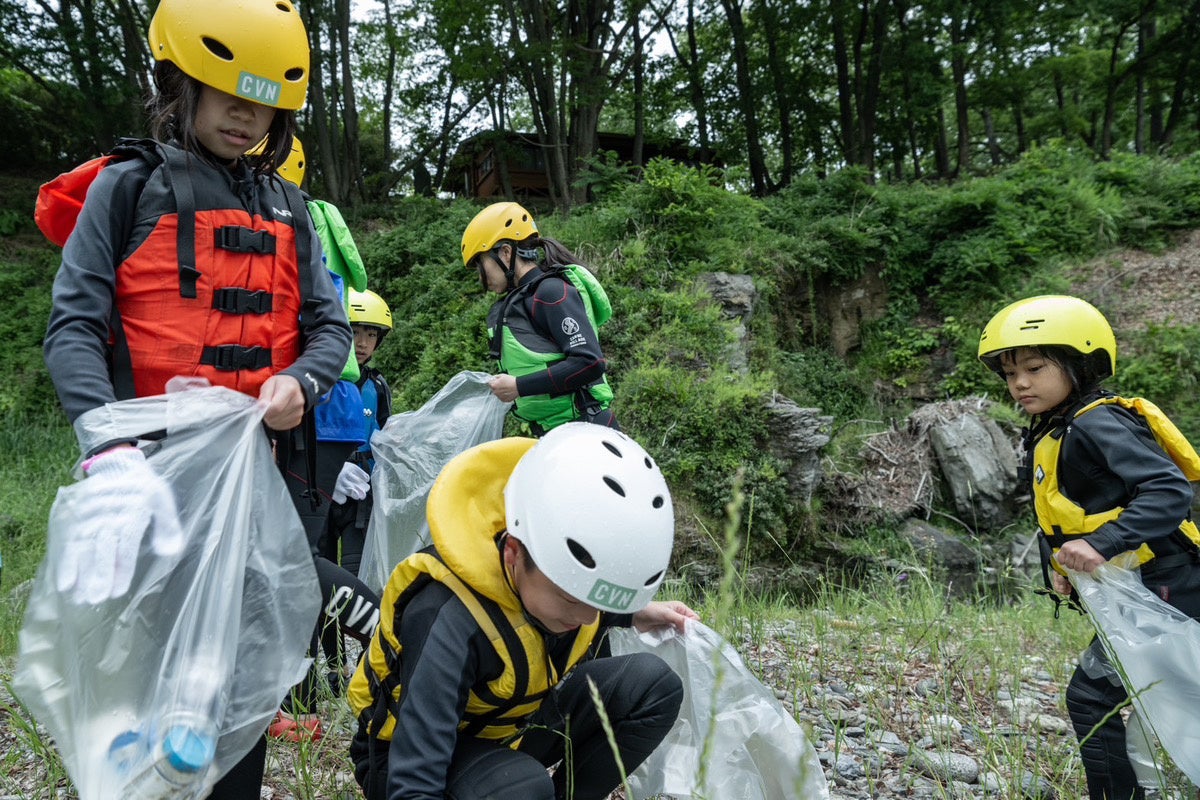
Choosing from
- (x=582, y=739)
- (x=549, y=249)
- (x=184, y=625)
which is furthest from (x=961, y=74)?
(x=184, y=625)

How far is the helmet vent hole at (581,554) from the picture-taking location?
4.96 ft

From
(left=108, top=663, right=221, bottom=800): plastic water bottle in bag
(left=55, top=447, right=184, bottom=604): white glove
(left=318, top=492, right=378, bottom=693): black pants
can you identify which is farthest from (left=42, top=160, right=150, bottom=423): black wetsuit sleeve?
(left=318, top=492, right=378, bottom=693): black pants

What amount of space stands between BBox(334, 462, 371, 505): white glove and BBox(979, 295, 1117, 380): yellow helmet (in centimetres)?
258

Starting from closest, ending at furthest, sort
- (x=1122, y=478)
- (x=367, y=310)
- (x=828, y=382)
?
(x=1122, y=478)
(x=367, y=310)
(x=828, y=382)

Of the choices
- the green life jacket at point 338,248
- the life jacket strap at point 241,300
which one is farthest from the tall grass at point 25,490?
the life jacket strap at point 241,300

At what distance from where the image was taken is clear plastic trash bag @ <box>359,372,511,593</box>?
3.26 meters

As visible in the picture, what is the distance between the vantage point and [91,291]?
65.8 inches

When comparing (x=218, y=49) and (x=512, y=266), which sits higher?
(x=218, y=49)

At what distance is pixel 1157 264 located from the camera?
1059cm

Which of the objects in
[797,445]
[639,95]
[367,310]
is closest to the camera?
[367,310]

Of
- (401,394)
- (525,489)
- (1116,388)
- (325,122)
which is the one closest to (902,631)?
(525,489)

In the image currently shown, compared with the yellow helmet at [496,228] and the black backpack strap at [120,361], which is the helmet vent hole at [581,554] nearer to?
the black backpack strap at [120,361]

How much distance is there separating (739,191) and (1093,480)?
988 cm

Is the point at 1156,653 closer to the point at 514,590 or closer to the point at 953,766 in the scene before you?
the point at 953,766
